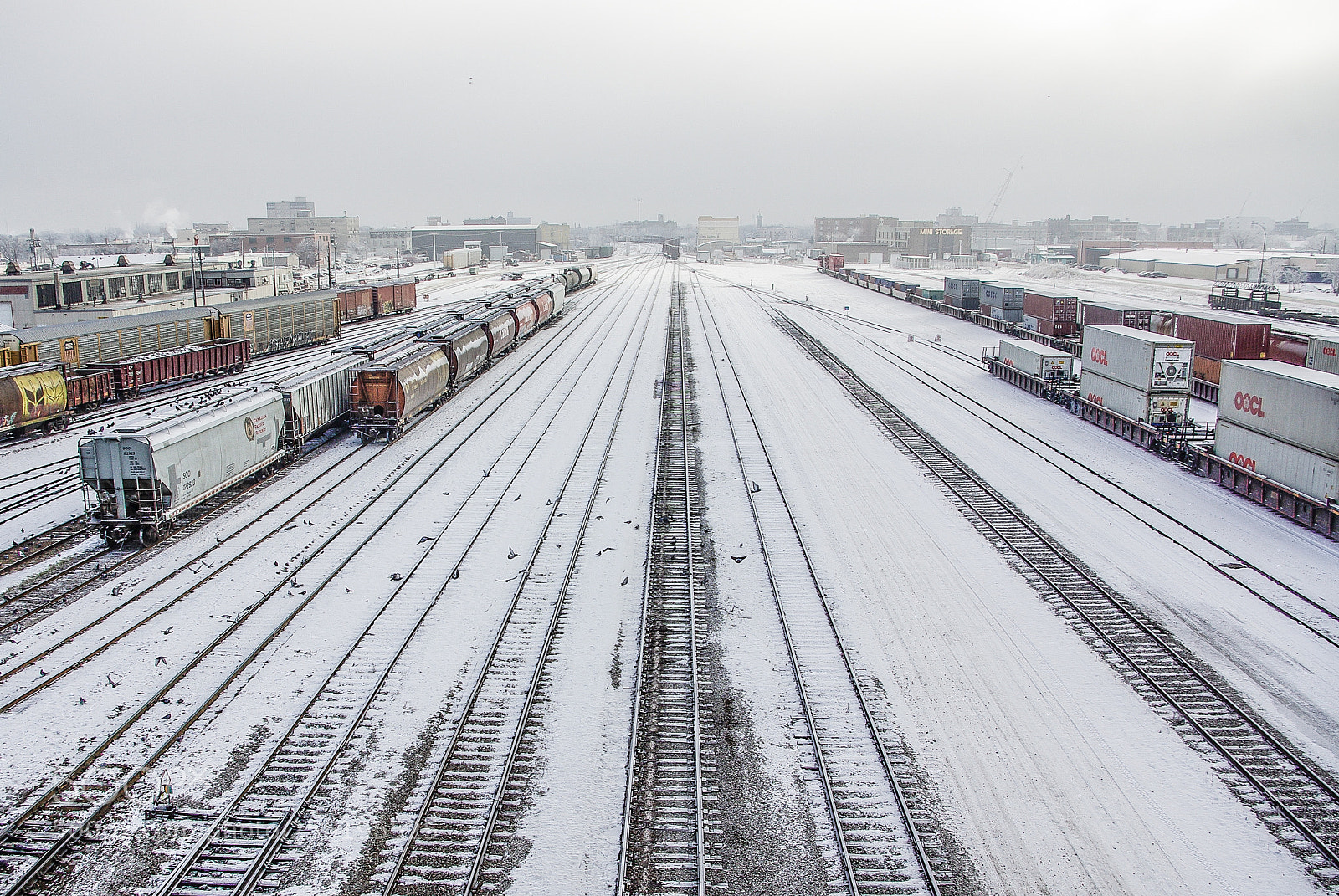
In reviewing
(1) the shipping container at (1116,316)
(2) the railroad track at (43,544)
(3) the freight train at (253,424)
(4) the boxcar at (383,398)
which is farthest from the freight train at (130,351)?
(1) the shipping container at (1116,316)

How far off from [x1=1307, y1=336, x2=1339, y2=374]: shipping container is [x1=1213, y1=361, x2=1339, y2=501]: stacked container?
Answer: 1071 cm

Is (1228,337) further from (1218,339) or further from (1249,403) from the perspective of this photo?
(1249,403)

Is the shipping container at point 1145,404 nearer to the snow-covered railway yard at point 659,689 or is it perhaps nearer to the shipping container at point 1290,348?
the snow-covered railway yard at point 659,689

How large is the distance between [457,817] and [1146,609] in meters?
15.0

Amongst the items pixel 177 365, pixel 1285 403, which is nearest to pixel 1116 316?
pixel 1285 403

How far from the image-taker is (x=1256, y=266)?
13025 cm

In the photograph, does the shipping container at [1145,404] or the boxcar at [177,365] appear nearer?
the shipping container at [1145,404]

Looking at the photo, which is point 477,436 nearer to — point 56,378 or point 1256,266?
point 56,378

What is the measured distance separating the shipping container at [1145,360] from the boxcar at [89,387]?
1650 inches

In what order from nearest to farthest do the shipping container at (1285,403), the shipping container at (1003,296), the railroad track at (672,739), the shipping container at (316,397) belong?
the railroad track at (672,739)
the shipping container at (1285,403)
the shipping container at (316,397)
the shipping container at (1003,296)

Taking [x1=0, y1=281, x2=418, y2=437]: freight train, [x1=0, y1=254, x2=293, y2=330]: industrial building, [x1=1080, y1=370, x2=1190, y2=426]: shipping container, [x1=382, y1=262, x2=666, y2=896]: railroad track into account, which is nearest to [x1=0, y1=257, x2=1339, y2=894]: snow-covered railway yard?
[x1=382, y1=262, x2=666, y2=896]: railroad track

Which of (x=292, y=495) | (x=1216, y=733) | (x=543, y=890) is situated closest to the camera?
(x=543, y=890)

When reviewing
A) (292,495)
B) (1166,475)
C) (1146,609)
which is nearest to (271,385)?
(292,495)

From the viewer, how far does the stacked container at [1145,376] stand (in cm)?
3206
